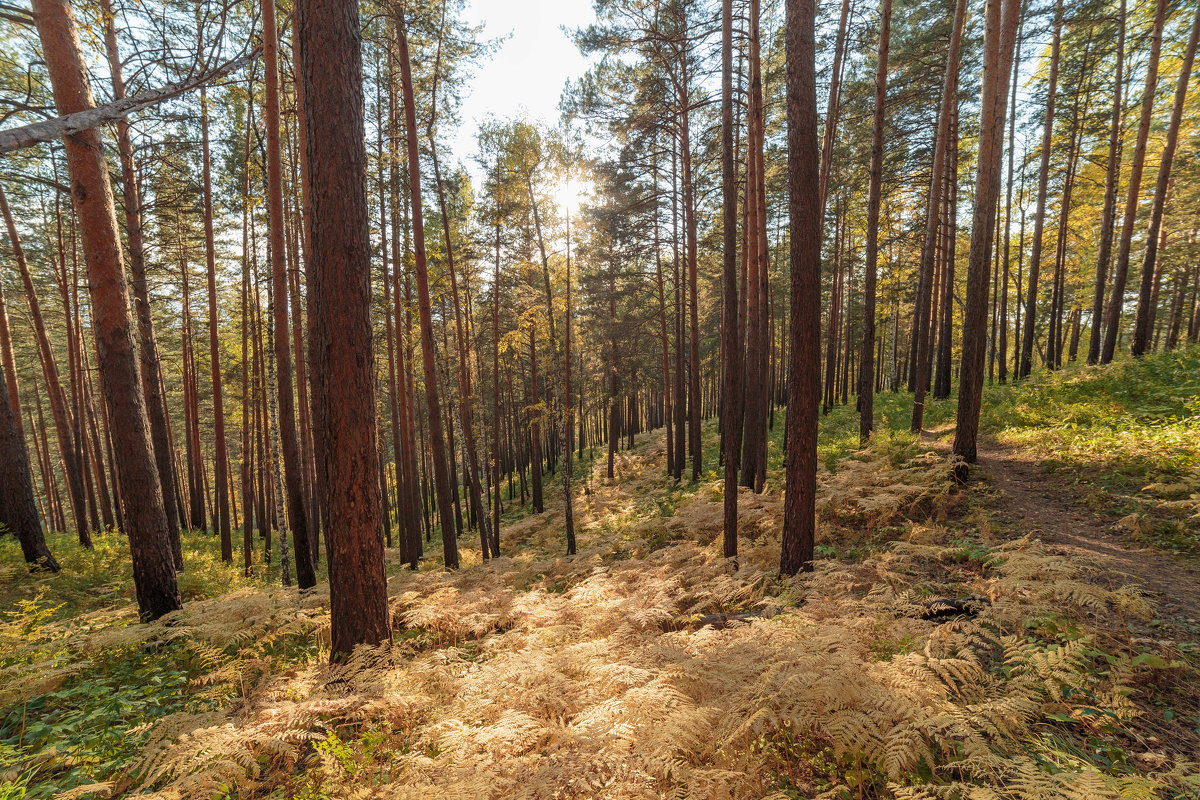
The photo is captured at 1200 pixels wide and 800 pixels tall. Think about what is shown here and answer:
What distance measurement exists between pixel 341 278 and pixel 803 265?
5715 mm

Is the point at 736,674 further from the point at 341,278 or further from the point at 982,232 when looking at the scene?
the point at 982,232

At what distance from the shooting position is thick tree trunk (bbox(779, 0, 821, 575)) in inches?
233

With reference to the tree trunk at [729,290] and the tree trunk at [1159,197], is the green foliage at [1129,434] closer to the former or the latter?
the tree trunk at [1159,197]

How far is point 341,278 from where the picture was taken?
4.48 metres

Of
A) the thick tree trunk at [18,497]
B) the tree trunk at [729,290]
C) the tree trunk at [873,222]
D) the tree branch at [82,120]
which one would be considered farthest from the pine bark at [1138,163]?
the thick tree trunk at [18,497]

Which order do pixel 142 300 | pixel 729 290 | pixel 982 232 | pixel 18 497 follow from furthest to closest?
1. pixel 142 300
2. pixel 729 290
3. pixel 18 497
4. pixel 982 232

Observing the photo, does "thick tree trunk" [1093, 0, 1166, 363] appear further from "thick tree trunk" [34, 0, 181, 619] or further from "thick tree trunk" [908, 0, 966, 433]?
"thick tree trunk" [34, 0, 181, 619]

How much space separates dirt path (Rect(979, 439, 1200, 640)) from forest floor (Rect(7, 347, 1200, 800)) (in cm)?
4

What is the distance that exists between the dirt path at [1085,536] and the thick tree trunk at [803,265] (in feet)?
10.2

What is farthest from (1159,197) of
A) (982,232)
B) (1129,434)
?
(982,232)

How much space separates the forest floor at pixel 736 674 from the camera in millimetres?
2941

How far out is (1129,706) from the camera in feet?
10.4

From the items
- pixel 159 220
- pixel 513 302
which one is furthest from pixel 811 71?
pixel 159 220

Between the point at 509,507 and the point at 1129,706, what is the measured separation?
25.2 m
